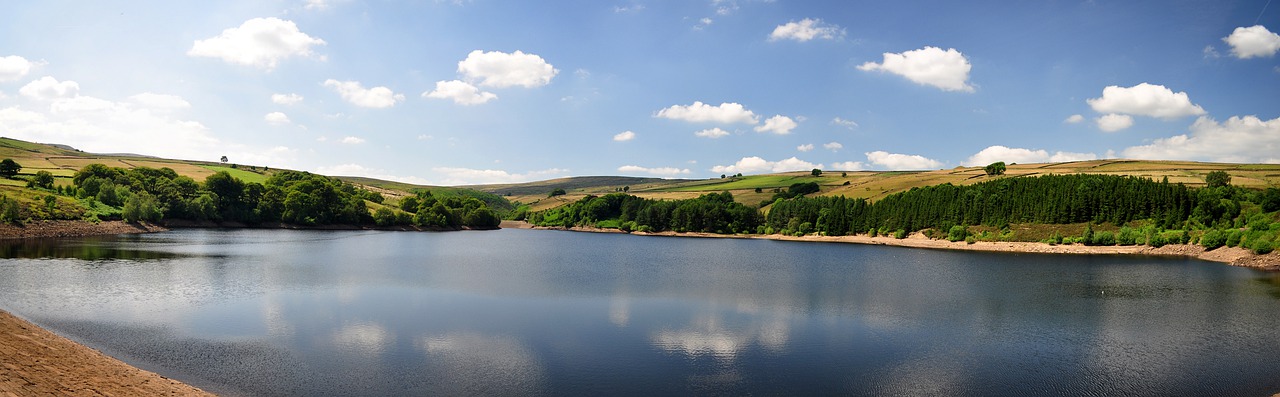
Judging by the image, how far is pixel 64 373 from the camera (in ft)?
50.2

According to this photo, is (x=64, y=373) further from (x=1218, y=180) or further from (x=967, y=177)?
(x=967, y=177)

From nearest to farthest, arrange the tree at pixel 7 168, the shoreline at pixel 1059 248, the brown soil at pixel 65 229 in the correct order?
the shoreline at pixel 1059 248
the brown soil at pixel 65 229
the tree at pixel 7 168

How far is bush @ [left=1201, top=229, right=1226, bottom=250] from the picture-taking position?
217 feet

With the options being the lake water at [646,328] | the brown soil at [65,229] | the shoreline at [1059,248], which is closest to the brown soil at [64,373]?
the lake water at [646,328]

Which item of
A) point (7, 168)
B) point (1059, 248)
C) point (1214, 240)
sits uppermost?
point (7, 168)

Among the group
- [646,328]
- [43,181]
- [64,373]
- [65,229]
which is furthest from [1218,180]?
[43,181]

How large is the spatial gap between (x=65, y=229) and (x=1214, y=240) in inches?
4816

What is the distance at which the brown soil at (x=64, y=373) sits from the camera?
1349cm

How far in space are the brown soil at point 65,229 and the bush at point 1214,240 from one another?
394 ft

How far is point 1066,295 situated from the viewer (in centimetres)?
3716

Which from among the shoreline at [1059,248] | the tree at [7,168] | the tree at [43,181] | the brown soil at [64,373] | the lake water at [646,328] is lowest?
the shoreline at [1059,248]

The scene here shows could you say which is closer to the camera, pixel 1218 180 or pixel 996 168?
pixel 1218 180

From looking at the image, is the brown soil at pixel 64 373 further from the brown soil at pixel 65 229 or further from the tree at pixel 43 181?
the tree at pixel 43 181

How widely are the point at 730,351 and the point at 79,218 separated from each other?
275 ft
